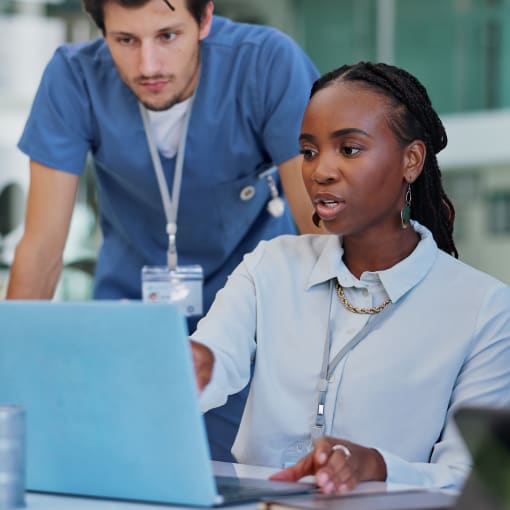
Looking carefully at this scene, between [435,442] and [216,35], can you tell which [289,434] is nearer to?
[435,442]

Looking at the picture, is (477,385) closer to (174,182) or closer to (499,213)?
(174,182)

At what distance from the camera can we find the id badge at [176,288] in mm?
2182

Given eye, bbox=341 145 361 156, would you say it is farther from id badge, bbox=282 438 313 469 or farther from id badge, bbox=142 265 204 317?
id badge, bbox=142 265 204 317

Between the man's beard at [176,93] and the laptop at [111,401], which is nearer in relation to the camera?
the laptop at [111,401]

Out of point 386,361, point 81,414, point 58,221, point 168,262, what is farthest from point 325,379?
point 58,221

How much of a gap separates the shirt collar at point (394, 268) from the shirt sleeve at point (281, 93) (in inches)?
18.8

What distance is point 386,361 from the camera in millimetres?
1518

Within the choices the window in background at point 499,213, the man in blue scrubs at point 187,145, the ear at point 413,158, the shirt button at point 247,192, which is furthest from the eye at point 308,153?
the window in background at point 499,213

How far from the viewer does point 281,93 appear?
2.11m

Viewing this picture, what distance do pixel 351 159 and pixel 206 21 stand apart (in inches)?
26.3

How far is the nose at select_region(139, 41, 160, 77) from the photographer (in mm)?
1993

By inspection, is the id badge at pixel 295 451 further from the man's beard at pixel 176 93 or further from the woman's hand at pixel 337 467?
the man's beard at pixel 176 93

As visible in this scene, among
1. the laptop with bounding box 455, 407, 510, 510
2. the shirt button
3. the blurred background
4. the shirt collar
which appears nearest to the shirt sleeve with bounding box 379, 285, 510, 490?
the shirt collar

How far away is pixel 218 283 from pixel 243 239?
10 cm
